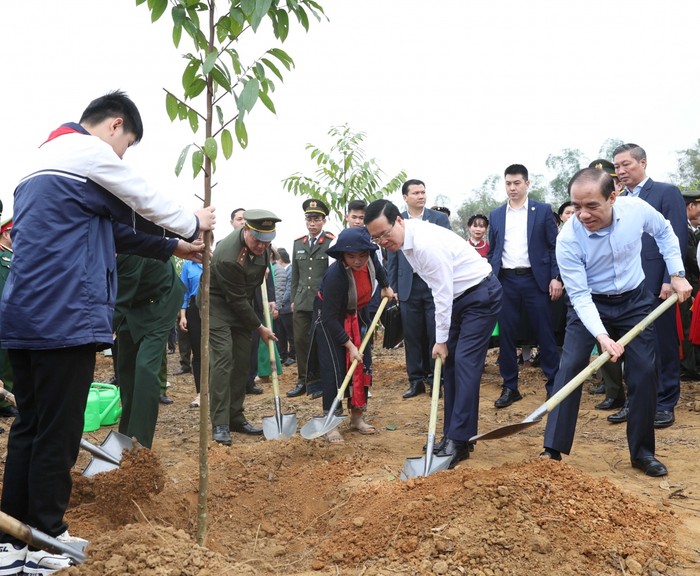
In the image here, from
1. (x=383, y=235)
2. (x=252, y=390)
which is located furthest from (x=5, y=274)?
(x=383, y=235)

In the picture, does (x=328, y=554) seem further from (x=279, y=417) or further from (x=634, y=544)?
(x=279, y=417)

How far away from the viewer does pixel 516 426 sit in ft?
11.4

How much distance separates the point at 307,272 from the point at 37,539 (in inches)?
216

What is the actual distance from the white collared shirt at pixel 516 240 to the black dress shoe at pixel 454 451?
2318 mm

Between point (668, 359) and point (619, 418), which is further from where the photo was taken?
point (619, 418)

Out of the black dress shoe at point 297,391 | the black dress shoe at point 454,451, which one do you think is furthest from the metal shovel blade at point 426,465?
the black dress shoe at point 297,391

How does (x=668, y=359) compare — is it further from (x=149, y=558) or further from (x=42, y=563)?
(x=42, y=563)

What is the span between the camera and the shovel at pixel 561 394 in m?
3.52

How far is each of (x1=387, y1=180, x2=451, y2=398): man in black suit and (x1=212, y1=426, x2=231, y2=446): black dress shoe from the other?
230cm

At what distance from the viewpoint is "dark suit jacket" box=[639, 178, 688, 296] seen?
5215 mm

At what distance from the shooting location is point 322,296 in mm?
5258

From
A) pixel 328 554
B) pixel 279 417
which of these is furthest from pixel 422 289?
Answer: pixel 328 554

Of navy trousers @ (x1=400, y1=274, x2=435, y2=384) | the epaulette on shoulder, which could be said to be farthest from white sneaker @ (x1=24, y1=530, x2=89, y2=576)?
navy trousers @ (x1=400, y1=274, x2=435, y2=384)

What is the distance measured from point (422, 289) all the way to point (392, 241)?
8.71 feet
